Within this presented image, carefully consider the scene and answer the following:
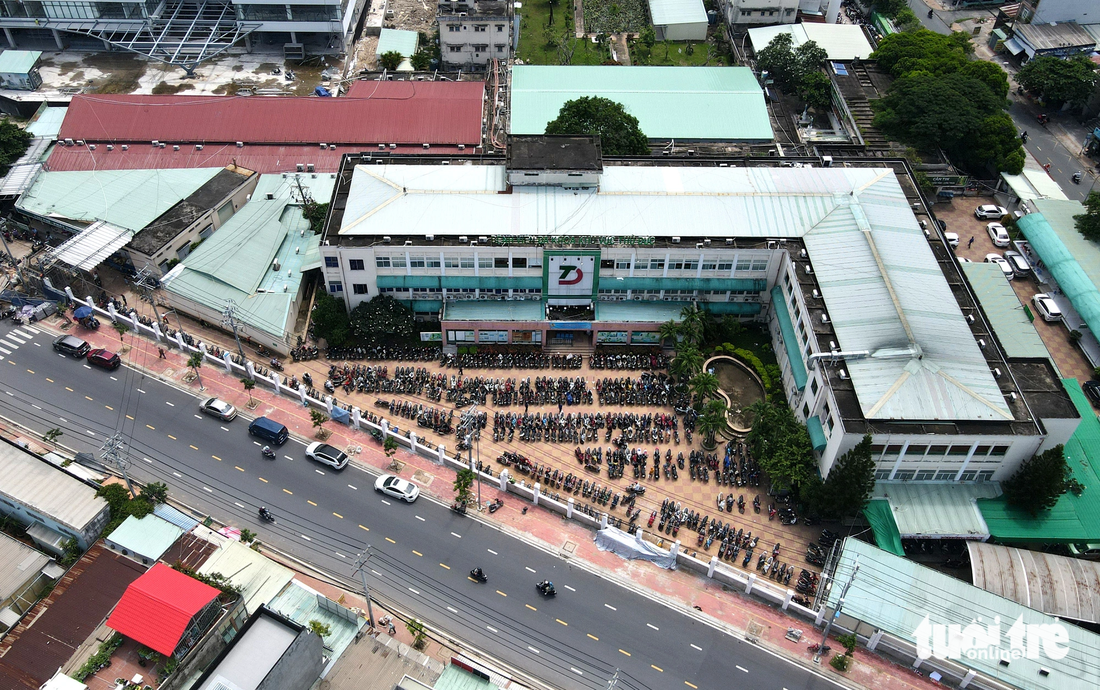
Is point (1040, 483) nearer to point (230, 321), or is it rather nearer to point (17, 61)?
point (230, 321)

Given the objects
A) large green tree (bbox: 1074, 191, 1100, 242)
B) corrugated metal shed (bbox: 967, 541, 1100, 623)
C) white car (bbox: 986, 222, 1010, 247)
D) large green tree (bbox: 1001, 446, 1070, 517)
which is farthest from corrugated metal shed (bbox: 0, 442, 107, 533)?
large green tree (bbox: 1074, 191, 1100, 242)

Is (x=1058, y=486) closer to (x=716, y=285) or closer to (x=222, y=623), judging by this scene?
(x=716, y=285)

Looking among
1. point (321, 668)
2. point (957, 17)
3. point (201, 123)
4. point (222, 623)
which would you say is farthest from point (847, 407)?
point (957, 17)

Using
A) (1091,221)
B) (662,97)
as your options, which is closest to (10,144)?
(662,97)

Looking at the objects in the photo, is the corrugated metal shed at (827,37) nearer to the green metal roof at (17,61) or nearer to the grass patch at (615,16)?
the grass patch at (615,16)

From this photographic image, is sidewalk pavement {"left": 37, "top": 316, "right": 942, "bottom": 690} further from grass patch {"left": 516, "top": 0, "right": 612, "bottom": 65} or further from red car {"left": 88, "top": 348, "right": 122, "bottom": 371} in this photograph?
grass patch {"left": 516, "top": 0, "right": 612, "bottom": 65}

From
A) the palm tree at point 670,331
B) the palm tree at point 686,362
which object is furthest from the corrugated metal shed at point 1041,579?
the palm tree at point 670,331

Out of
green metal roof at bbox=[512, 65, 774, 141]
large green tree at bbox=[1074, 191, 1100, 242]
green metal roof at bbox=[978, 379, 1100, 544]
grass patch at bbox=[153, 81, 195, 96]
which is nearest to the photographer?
green metal roof at bbox=[978, 379, 1100, 544]

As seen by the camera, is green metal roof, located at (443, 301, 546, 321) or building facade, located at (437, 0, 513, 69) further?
building facade, located at (437, 0, 513, 69)
